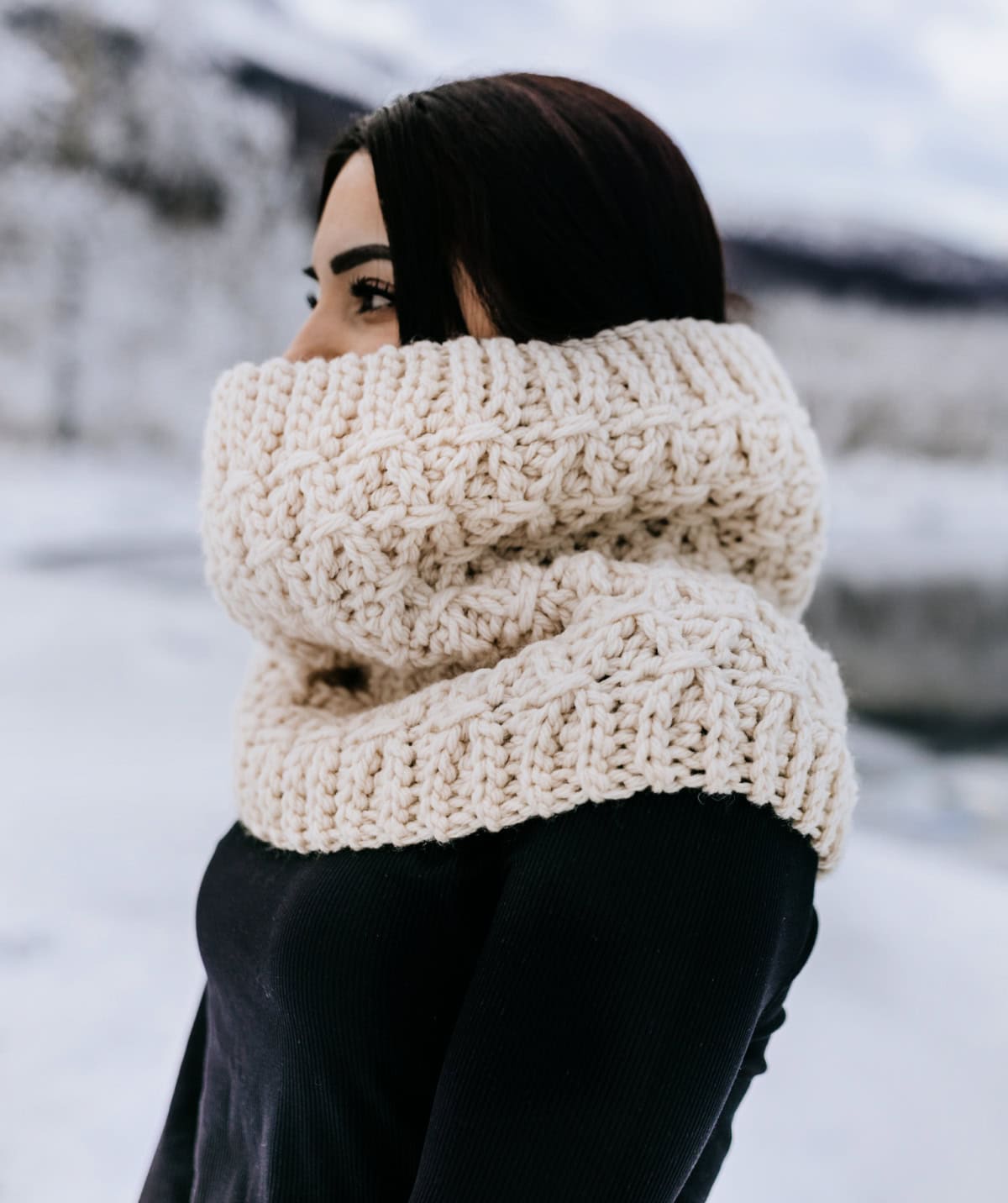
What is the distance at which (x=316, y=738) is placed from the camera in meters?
0.58

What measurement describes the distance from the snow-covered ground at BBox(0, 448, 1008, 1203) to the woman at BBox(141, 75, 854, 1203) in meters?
0.72

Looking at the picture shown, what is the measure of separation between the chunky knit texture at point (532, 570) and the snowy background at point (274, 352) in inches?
36.4

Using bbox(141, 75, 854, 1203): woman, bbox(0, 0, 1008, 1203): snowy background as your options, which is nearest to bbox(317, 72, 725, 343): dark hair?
bbox(141, 75, 854, 1203): woman

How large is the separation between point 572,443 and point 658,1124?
1.13ft

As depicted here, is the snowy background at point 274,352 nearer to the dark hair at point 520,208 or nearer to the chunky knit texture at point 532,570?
the dark hair at point 520,208

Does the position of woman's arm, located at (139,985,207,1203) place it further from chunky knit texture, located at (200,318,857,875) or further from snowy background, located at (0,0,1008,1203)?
snowy background, located at (0,0,1008,1203)

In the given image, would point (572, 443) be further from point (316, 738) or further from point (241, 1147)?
point (241, 1147)

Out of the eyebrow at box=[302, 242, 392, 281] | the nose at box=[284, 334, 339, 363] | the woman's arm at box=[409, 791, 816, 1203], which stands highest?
the eyebrow at box=[302, 242, 392, 281]

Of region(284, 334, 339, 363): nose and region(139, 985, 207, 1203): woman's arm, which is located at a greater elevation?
region(284, 334, 339, 363): nose

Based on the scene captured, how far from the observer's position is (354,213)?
0.59 metres

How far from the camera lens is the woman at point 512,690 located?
16.1 inches

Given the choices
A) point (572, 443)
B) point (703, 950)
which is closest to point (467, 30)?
point (572, 443)

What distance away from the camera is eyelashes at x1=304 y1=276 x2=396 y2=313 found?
1.92 ft

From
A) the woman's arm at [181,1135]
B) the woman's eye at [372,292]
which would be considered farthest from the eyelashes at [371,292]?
the woman's arm at [181,1135]
